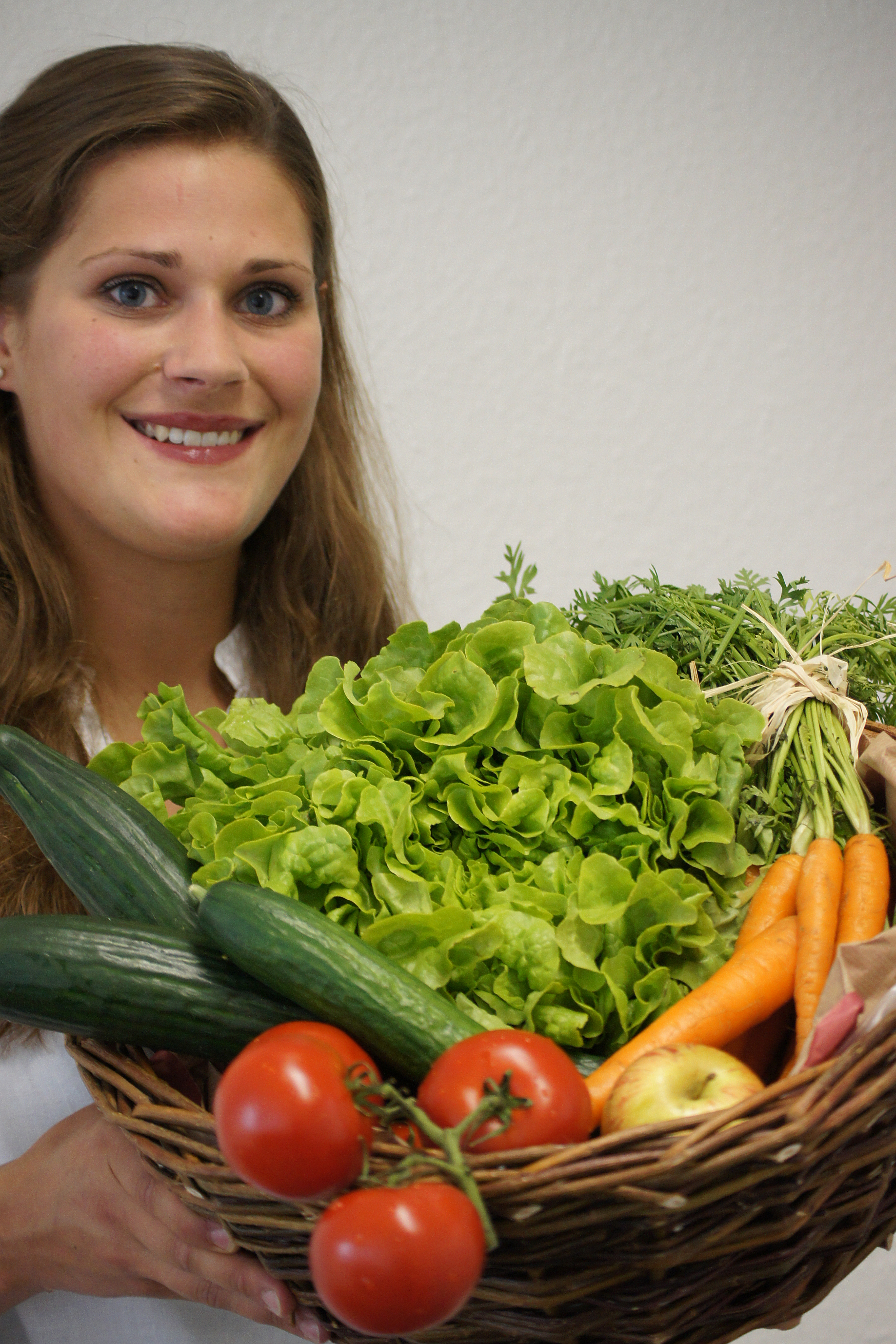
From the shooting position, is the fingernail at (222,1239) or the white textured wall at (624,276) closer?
the fingernail at (222,1239)

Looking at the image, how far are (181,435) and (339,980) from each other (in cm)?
70

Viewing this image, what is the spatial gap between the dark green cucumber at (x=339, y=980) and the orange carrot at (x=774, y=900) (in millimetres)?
314

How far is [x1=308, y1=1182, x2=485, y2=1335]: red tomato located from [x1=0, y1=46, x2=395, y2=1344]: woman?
48cm

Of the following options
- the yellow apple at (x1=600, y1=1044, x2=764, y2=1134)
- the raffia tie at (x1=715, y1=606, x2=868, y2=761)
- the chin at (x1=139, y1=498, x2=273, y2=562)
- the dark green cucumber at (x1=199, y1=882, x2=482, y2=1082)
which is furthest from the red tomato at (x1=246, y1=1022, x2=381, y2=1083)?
the chin at (x1=139, y1=498, x2=273, y2=562)

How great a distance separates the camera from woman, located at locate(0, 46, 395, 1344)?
3.58 ft

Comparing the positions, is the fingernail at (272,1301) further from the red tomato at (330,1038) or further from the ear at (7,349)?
the ear at (7,349)

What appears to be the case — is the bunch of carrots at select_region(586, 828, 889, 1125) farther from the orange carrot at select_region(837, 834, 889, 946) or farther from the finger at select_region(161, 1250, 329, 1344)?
the finger at select_region(161, 1250, 329, 1344)

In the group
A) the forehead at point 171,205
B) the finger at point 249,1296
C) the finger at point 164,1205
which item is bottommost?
the finger at point 249,1296

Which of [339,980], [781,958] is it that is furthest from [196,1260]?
[781,958]

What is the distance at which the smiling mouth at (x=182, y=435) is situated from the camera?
1159 mm

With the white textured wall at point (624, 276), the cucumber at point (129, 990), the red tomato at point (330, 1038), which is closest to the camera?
the red tomato at point (330, 1038)

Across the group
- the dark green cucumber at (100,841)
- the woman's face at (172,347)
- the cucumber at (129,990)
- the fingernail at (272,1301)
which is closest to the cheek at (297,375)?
the woman's face at (172,347)

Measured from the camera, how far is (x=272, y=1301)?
2.40 ft

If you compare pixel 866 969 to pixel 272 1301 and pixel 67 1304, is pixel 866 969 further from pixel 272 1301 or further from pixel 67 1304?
pixel 67 1304
